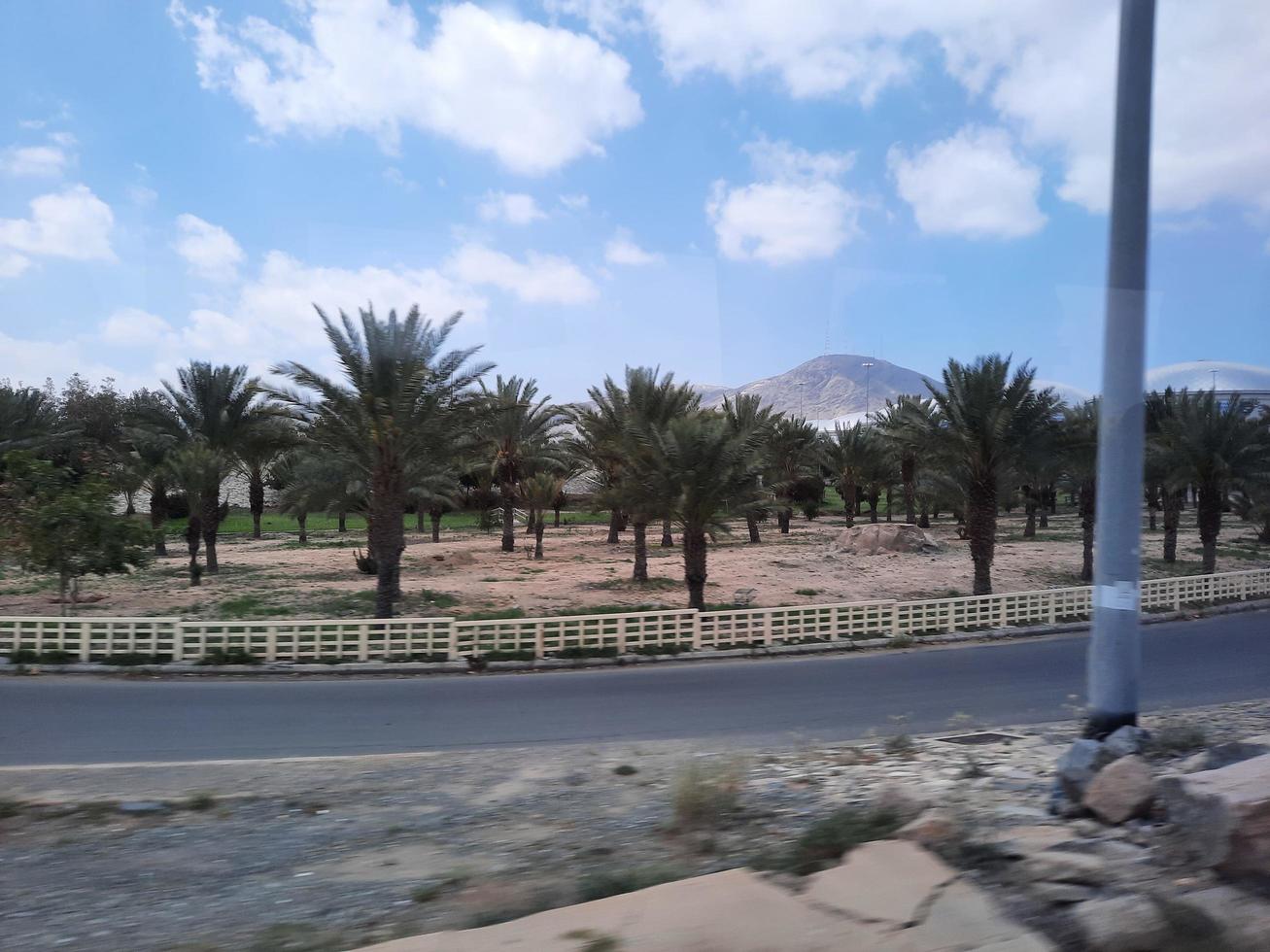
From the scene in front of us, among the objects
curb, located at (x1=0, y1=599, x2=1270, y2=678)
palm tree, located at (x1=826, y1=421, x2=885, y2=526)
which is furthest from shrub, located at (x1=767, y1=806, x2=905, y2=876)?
palm tree, located at (x1=826, y1=421, x2=885, y2=526)

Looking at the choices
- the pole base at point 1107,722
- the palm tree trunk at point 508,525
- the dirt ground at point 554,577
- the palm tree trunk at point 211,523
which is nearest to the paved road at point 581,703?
the pole base at point 1107,722

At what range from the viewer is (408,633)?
1474 centimetres

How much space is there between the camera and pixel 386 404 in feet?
57.6

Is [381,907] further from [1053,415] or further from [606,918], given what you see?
[1053,415]

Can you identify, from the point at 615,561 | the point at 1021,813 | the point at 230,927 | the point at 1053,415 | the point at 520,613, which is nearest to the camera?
the point at 230,927

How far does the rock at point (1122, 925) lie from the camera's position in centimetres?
358

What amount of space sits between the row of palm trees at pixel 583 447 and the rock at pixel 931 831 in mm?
13953

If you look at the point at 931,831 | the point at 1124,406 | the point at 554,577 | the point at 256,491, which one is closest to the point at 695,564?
the point at 554,577

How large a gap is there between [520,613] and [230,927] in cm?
1507

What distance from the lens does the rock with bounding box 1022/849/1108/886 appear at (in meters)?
4.18

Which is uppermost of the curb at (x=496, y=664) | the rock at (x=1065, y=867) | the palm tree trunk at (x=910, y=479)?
the palm tree trunk at (x=910, y=479)

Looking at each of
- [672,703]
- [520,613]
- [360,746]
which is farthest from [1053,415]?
[360,746]

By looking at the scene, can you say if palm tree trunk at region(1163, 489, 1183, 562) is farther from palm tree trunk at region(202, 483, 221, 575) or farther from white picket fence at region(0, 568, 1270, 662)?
palm tree trunk at region(202, 483, 221, 575)

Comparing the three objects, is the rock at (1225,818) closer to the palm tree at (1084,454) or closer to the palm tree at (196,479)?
the palm tree at (1084,454)
